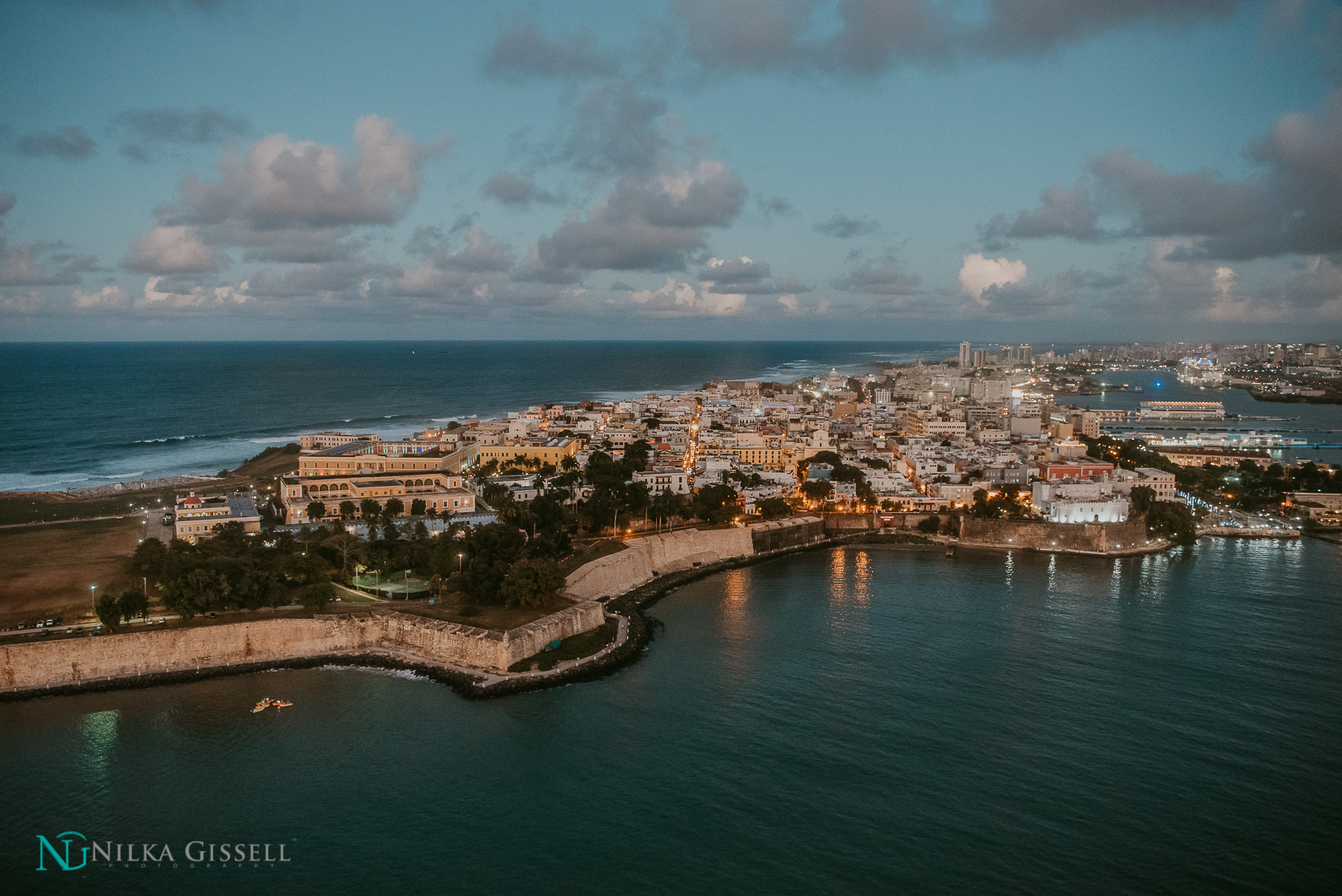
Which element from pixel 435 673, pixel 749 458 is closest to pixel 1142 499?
pixel 749 458

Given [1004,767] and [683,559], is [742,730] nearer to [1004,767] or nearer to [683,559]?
[1004,767]

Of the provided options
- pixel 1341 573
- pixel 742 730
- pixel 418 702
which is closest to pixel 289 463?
pixel 418 702

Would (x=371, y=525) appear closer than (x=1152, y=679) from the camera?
→ No

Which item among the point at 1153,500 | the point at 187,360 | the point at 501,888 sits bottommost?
the point at 501,888

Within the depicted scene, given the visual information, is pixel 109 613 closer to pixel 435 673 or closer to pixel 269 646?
pixel 269 646

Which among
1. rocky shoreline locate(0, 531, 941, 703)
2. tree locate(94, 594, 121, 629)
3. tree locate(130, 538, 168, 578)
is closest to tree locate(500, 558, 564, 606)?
rocky shoreline locate(0, 531, 941, 703)

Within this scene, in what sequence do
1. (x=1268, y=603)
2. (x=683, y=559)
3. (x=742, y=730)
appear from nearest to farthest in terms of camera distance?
1. (x=742, y=730)
2. (x=1268, y=603)
3. (x=683, y=559)
